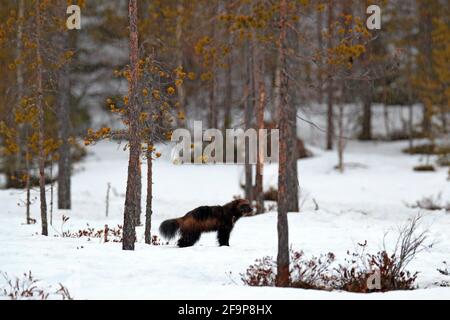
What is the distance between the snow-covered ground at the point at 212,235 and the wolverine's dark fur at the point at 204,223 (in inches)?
14.6

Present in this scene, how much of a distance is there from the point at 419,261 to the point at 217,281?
4.27 m

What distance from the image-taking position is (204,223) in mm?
12602

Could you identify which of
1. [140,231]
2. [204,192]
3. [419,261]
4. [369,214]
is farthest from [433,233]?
[204,192]

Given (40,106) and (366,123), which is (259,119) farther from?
(366,123)

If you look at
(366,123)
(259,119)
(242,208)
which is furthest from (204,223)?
(366,123)

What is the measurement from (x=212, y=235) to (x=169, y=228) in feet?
12.1

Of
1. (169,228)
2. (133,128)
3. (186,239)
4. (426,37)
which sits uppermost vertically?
(426,37)

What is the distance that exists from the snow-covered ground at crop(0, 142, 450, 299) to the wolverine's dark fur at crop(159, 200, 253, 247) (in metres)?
Answer: 0.37

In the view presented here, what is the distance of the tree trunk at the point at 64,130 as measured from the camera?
67.0 feet

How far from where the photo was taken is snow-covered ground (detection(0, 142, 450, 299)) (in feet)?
30.3

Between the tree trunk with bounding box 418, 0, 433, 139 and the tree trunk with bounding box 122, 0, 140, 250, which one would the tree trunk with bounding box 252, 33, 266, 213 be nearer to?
the tree trunk with bounding box 122, 0, 140, 250

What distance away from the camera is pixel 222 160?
99.2 ft

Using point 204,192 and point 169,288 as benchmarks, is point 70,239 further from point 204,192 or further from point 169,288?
point 204,192

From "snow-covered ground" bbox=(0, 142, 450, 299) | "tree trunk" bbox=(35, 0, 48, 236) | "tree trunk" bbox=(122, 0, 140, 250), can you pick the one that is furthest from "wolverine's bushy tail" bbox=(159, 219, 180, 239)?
"tree trunk" bbox=(35, 0, 48, 236)
